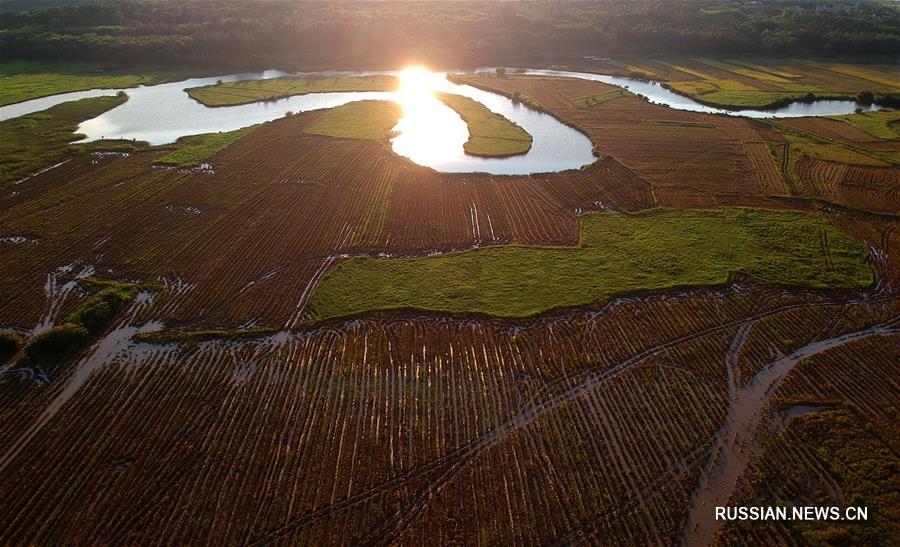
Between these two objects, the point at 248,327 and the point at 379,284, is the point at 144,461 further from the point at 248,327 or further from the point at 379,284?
the point at 379,284

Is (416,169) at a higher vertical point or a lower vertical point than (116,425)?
higher

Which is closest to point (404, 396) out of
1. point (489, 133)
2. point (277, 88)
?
point (489, 133)

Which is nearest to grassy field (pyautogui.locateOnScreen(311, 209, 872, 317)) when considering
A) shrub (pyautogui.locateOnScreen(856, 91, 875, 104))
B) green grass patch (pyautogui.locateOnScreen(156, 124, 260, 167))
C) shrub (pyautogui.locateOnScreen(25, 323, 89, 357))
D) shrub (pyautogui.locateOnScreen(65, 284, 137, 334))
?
shrub (pyautogui.locateOnScreen(65, 284, 137, 334))

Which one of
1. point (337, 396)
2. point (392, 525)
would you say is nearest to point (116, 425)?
point (337, 396)

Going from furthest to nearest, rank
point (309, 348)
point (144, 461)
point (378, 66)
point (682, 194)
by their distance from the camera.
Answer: point (378, 66)
point (682, 194)
point (309, 348)
point (144, 461)

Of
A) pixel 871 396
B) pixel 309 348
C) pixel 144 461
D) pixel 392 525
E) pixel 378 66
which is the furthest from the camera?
pixel 378 66

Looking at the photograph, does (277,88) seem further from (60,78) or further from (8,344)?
(8,344)

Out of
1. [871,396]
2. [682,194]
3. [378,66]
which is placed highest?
[378,66]
